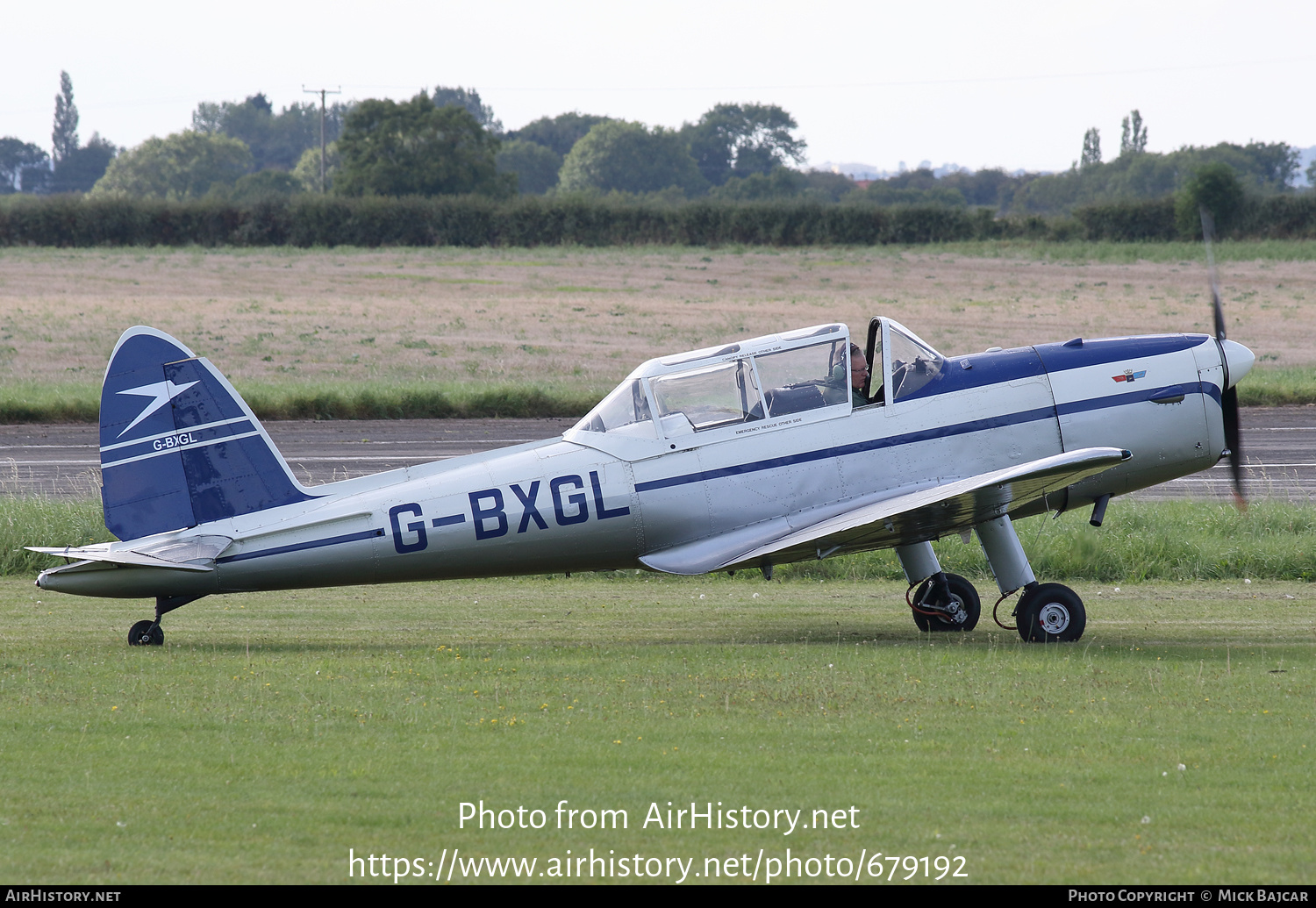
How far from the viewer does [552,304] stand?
159 ft

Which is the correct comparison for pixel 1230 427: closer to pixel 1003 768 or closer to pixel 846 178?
pixel 1003 768

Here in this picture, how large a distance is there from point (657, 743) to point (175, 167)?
158 metres

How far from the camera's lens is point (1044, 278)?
5556 cm

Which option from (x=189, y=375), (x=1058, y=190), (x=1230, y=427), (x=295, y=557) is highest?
(x=1058, y=190)

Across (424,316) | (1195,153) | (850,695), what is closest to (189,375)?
(850,695)

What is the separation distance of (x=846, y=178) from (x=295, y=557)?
531 ft

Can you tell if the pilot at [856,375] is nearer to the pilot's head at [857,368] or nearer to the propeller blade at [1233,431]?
the pilot's head at [857,368]

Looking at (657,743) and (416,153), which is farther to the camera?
(416,153)

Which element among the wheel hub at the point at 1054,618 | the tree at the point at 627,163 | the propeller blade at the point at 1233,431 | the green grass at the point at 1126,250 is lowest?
the wheel hub at the point at 1054,618

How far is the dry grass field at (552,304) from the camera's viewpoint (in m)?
35.6

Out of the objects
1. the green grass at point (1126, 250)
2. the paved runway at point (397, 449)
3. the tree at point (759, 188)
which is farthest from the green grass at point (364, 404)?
the tree at point (759, 188)

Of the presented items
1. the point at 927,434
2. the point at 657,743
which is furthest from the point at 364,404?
the point at 657,743

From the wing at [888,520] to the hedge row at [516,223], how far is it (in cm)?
6328

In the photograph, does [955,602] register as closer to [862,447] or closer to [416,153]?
[862,447]
